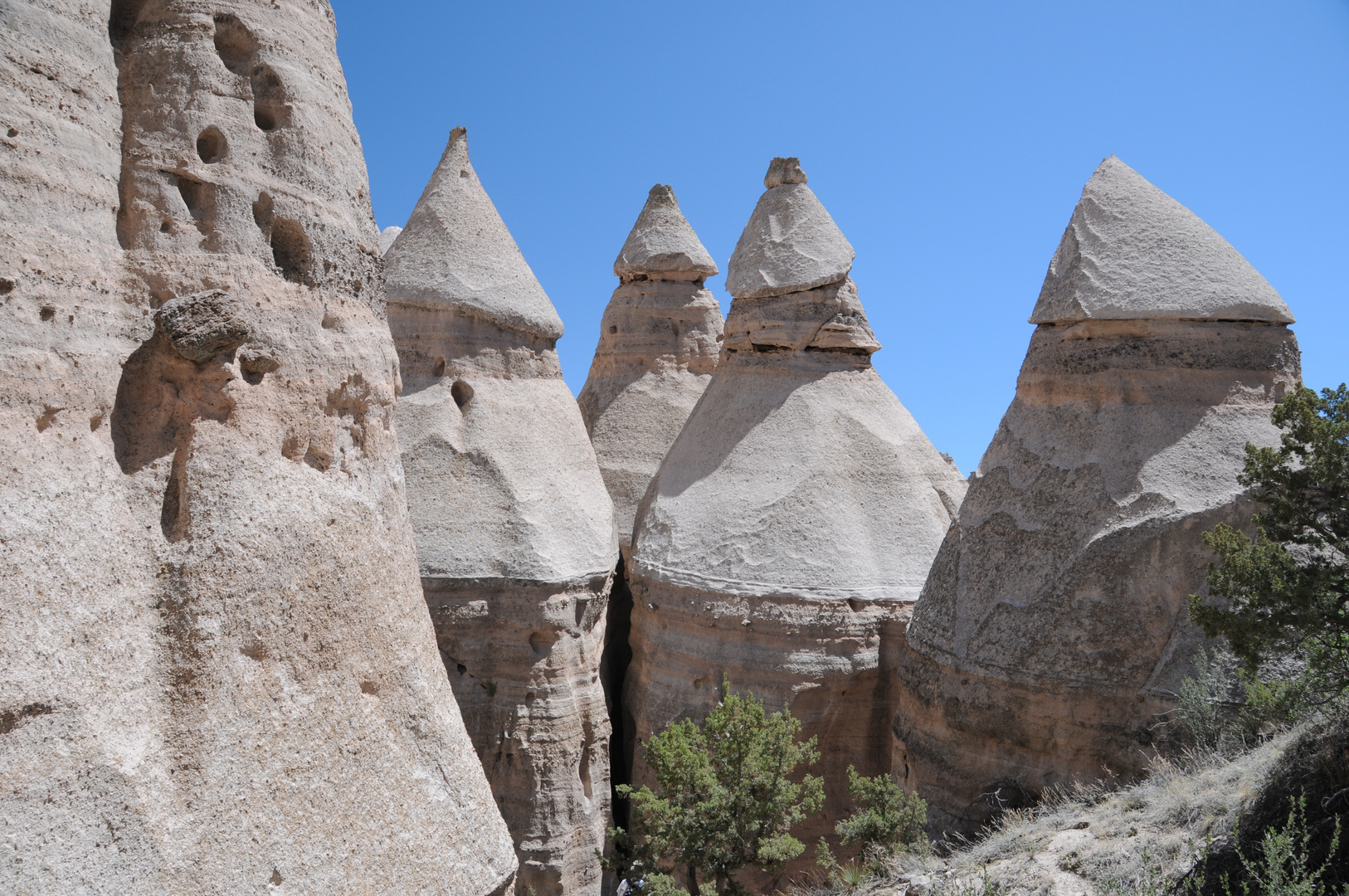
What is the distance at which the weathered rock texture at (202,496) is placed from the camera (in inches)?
166

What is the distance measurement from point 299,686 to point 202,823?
0.76m

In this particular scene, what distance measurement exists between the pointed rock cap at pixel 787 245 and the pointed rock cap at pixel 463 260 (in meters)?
2.53

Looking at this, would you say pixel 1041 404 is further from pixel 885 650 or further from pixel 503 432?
pixel 503 432

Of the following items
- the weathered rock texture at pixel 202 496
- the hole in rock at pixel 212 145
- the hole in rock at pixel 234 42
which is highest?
the hole in rock at pixel 234 42

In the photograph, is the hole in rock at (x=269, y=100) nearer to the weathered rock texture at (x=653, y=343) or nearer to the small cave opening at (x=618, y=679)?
the small cave opening at (x=618, y=679)

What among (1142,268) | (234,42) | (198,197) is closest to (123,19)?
(234,42)

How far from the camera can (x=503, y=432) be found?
11219 millimetres

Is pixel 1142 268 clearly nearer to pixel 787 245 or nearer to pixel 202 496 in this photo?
pixel 787 245

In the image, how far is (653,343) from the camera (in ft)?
51.1

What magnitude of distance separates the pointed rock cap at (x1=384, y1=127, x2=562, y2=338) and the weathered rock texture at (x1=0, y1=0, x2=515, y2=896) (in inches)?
207

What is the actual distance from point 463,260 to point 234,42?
590cm

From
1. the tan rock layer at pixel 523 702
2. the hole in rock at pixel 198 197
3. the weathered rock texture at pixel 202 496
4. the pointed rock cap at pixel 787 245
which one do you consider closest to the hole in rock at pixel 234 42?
the weathered rock texture at pixel 202 496

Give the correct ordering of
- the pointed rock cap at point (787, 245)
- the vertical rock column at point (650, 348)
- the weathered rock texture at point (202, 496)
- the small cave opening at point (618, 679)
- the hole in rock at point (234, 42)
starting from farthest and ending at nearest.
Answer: the vertical rock column at point (650, 348) < the pointed rock cap at point (787, 245) < the small cave opening at point (618, 679) < the hole in rock at point (234, 42) < the weathered rock texture at point (202, 496)

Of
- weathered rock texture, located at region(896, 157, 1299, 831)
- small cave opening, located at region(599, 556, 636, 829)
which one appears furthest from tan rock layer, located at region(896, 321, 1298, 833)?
small cave opening, located at region(599, 556, 636, 829)
